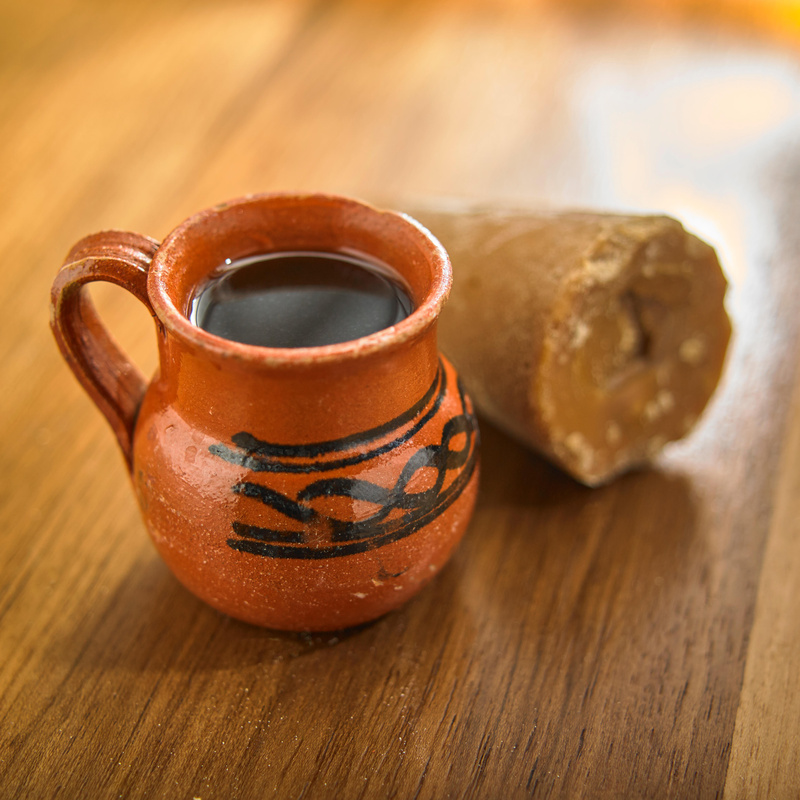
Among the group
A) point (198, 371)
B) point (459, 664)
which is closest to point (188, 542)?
point (198, 371)

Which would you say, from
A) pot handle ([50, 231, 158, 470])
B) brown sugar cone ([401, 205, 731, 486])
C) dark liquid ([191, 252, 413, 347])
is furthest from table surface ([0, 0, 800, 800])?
dark liquid ([191, 252, 413, 347])

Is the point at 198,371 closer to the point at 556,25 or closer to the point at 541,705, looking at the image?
the point at 541,705

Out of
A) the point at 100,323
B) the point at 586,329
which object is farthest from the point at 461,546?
the point at 100,323

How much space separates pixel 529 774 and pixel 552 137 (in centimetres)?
107

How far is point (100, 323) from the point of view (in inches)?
28.3

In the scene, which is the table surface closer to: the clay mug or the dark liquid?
the clay mug

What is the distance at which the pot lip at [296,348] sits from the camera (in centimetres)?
56

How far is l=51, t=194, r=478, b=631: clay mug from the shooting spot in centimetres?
59

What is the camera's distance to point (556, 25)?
1686 mm

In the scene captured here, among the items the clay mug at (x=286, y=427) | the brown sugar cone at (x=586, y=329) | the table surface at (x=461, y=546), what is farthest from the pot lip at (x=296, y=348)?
the table surface at (x=461, y=546)

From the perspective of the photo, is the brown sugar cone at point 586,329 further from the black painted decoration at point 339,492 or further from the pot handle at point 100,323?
the pot handle at point 100,323

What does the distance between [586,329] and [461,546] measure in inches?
9.7

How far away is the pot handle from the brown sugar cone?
33 centimetres

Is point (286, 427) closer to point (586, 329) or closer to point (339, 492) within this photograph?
point (339, 492)
